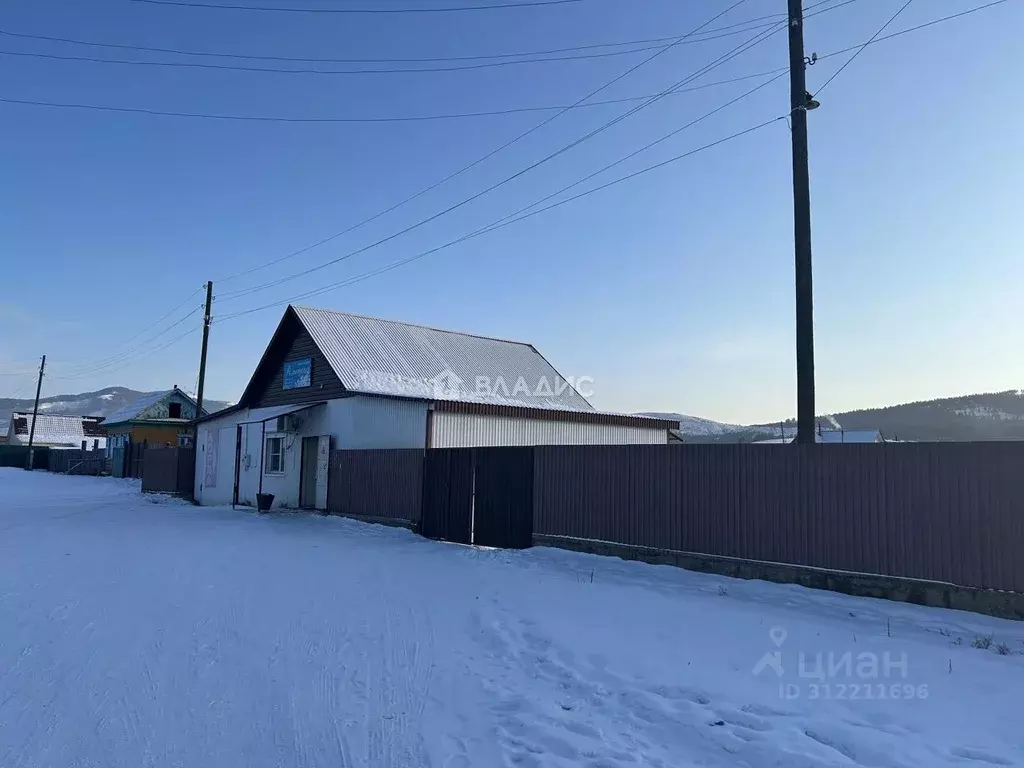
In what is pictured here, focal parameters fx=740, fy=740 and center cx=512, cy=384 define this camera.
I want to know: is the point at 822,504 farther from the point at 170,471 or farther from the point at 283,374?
the point at 170,471

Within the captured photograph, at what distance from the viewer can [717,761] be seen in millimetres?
4430

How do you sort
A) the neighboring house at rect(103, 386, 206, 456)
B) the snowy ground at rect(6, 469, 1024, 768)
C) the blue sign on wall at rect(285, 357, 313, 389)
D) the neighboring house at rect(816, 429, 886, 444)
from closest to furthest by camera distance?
the snowy ground at rect(6, 469, 1024, 768) → the blue sign on wall at rect(285, 357, 313, 389) → the neighboring house at rect(103, 386, 206, 456) → the neighboring house at rect(816, 429, 886, 444)

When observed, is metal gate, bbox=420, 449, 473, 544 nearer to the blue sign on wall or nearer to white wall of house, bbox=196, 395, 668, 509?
white wall of house, bbox=196, 395, 668, 509

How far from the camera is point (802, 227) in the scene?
10289mm

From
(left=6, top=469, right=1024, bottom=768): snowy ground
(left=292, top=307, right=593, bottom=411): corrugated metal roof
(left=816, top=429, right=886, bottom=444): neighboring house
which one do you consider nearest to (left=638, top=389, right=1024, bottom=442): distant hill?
(left=816, top=429, right=886, bottom=444): neighboring house

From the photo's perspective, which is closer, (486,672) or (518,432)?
(486,672)

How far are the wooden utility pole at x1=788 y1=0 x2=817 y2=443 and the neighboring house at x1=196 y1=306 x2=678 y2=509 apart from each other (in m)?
10.2

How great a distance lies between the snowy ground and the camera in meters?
4.61

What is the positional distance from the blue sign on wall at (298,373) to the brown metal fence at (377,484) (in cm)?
353

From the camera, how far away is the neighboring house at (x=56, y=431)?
80.0m

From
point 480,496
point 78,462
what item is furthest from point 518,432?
point 78,462

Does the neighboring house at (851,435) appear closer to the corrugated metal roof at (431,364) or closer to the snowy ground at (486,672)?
the corrugated metal roof at (431,364)

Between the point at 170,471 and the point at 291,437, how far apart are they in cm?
1089

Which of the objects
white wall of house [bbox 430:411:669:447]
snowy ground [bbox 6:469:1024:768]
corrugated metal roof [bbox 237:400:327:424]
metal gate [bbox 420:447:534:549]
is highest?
corrugated metal roof [bbox 237:400:327:424]
